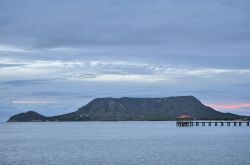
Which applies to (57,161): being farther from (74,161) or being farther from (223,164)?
(223,164)

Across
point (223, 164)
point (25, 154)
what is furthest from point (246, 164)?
point (25, 154)

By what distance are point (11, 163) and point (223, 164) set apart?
2358cm

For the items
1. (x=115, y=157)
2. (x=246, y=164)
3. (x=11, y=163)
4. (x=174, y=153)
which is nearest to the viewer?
(x=246, y=164)

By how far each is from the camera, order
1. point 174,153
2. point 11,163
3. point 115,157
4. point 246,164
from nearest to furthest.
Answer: point 246,164 < point 11,163 < point 115,157 < point 174,153

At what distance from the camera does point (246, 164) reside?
51.9 m

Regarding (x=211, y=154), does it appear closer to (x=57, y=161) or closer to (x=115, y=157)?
(x=115, y=157)

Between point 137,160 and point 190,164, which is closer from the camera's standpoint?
point 190,164

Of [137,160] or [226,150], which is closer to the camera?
[137,160]

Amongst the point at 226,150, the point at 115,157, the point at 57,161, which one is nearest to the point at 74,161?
the point at 57,161

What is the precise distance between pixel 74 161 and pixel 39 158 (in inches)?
261

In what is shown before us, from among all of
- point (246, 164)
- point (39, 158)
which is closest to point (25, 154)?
point (39, 158)

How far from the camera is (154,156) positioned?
203ft

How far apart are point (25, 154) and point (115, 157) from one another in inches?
536

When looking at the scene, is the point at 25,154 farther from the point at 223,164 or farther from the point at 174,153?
the point at 223,164
